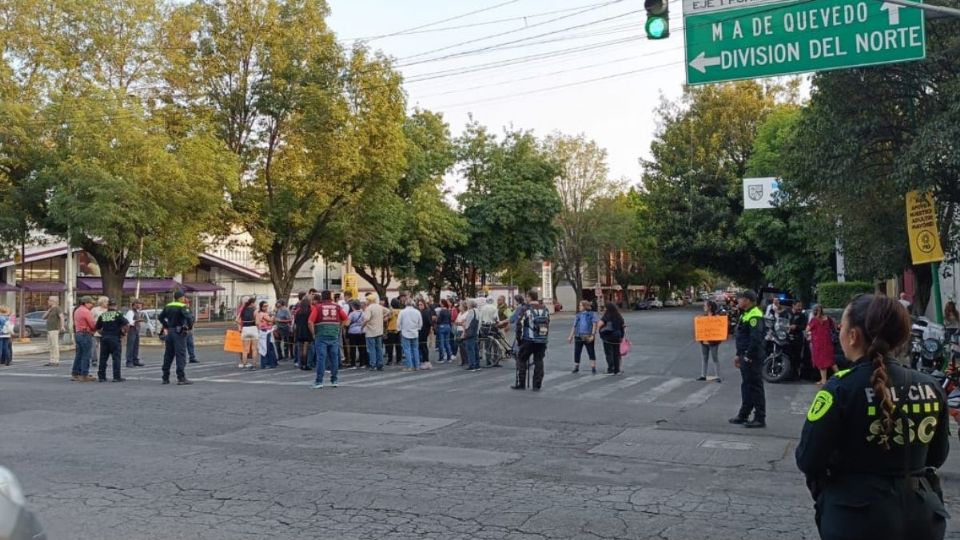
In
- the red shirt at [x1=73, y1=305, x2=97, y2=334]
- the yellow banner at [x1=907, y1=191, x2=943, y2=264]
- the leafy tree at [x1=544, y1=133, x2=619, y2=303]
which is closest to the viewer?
the yellow banner at [x1=907, y1=191, x2=943, y2=264]

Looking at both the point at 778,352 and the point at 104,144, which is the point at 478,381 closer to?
the point at 778,352

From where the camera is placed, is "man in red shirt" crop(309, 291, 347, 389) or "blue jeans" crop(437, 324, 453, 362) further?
"blue jeans" crop(437, 324, 453, 362)

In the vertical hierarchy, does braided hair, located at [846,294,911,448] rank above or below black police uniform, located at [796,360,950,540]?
above

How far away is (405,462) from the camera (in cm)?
839

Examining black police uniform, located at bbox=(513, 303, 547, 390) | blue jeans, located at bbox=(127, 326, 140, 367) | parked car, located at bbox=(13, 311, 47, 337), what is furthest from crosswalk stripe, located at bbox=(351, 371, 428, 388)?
parked car, located at bbox=(13, 311, 47, 337)

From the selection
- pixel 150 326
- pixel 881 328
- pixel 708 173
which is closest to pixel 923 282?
pixel 881 328

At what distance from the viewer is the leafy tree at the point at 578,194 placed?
65.7 m

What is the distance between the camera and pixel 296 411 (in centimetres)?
1199

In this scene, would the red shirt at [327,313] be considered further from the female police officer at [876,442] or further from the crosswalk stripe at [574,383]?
the female police officer at [876,442]

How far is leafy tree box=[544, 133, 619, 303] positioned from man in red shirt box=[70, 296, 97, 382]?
4999 cm

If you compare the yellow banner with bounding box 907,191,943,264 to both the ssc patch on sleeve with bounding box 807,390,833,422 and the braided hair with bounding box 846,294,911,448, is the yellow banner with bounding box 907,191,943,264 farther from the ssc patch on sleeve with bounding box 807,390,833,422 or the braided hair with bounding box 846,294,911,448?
the ssc patch on sleeve with bounding box 807,390,833,422

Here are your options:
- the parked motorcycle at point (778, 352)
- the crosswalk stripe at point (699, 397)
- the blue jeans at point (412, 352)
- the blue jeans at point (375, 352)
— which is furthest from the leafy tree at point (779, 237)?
the blue jeans at point (375, 352)

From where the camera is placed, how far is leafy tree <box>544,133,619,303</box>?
216ft

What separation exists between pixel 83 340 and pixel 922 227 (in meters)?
15.7
